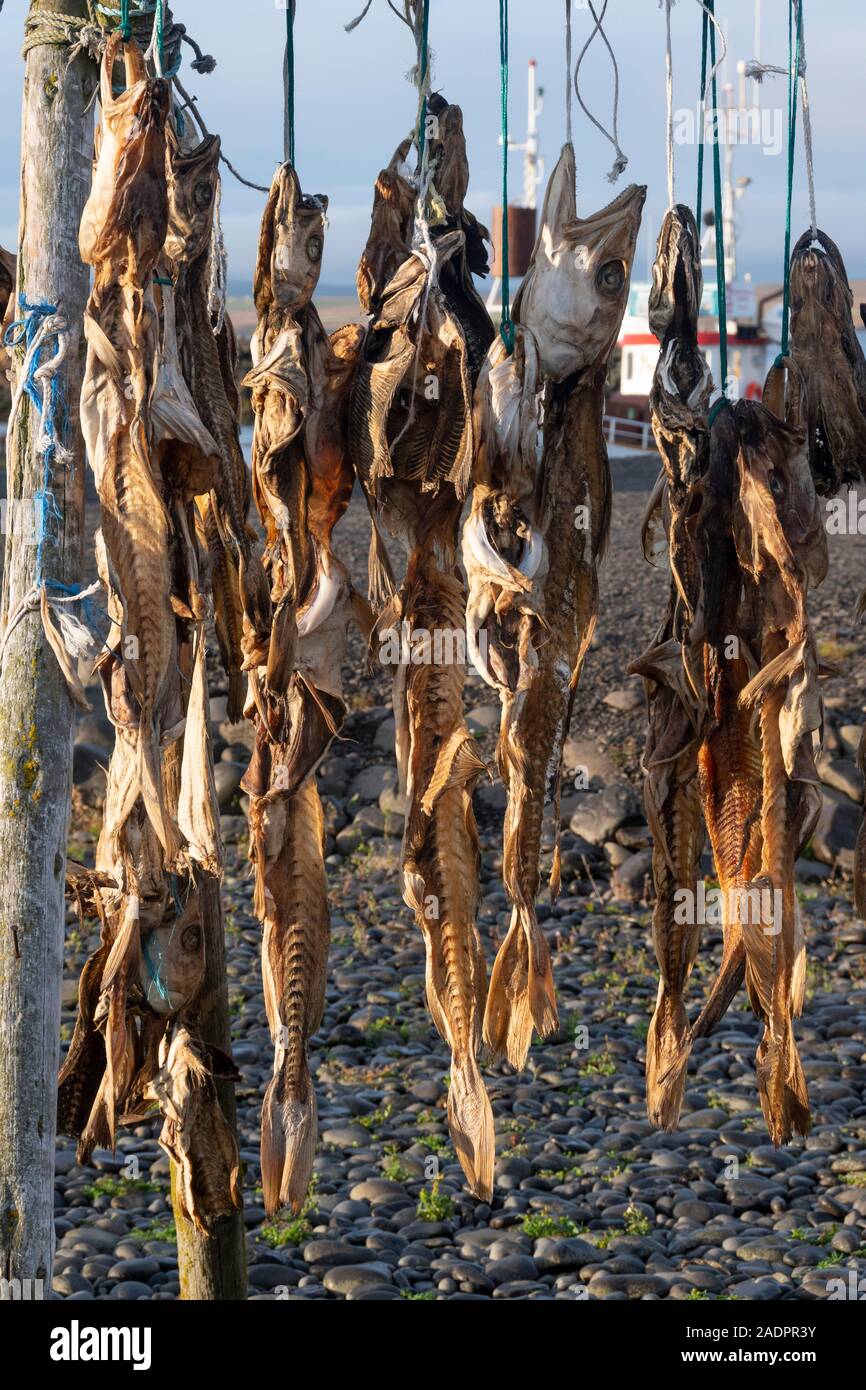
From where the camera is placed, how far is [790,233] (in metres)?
3.22

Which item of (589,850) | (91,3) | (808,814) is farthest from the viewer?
(589,850)

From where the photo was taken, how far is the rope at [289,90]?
3137 millimetres

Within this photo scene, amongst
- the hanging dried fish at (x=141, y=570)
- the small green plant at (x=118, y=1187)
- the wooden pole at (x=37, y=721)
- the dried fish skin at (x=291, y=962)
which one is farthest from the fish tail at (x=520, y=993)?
the small green plant at (x=118, y=1187)

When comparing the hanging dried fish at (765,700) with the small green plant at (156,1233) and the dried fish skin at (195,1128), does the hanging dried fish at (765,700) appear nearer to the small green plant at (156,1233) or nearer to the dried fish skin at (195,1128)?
the dried fish skin at (195,1128)

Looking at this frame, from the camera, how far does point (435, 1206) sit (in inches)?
263

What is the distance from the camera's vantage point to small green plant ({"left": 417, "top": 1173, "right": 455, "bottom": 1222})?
6652 millimetres

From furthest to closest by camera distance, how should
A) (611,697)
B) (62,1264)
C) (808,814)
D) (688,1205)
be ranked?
(611,697) < (688,1205) < (62,1264) < (808,814)

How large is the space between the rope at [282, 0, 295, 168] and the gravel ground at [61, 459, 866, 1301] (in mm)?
4238

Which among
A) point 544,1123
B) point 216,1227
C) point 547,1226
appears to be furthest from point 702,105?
point 544,1123

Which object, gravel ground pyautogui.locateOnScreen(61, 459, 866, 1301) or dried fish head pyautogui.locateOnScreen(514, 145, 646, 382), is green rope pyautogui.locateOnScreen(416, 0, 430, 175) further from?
gravel ground pyautogui.locateOnScreen(61, 459, 866, 1301)

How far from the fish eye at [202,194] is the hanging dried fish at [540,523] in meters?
0.64
